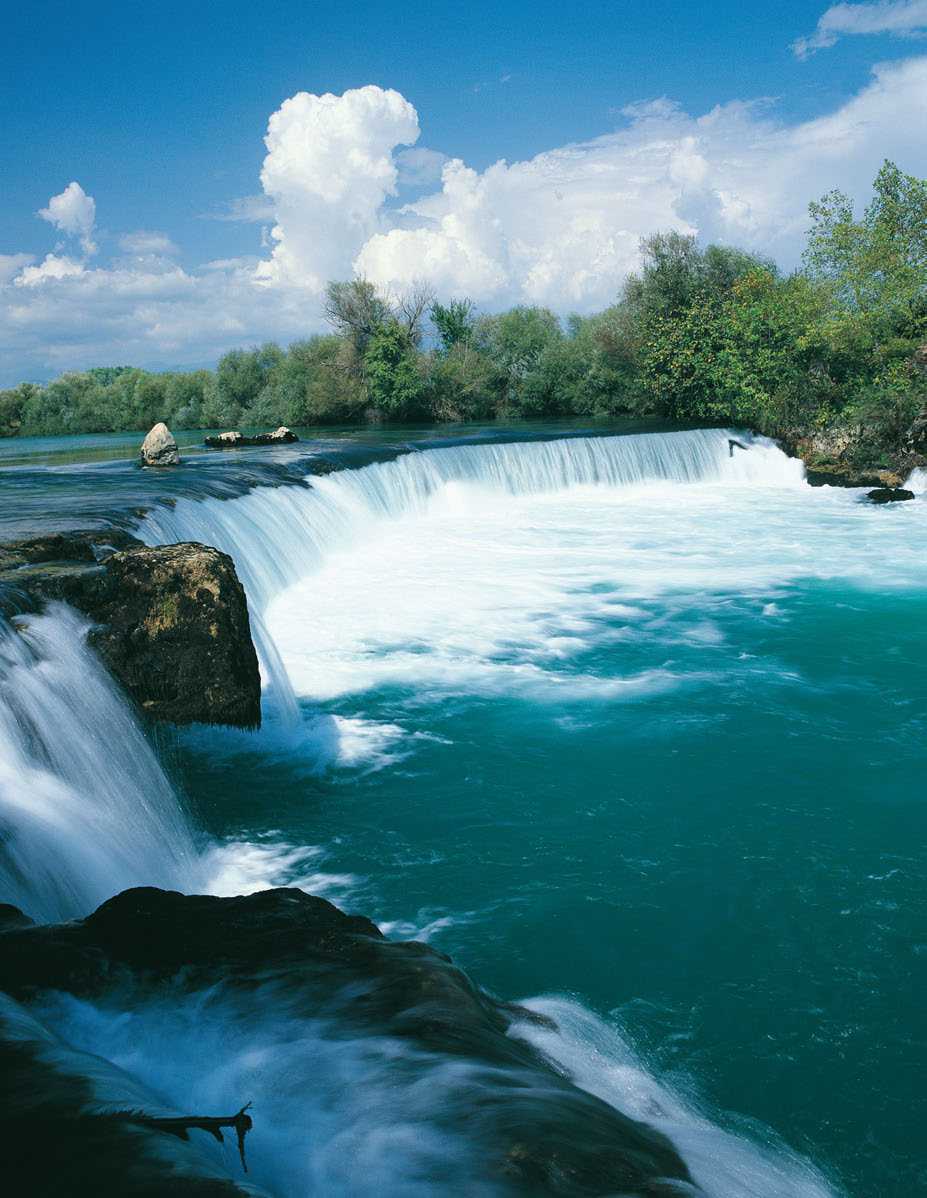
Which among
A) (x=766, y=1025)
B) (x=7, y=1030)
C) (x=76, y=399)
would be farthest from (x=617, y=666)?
(x=76, y=399)

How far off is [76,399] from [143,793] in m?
56.2

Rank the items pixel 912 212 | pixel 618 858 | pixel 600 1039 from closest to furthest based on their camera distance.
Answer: pixel 600 1039 < pixel 618 858 < pixel 912 212

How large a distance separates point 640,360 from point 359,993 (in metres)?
33.5

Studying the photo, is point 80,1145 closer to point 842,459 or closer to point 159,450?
point 159,450

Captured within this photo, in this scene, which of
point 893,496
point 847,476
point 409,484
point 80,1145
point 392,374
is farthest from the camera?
point 392,374

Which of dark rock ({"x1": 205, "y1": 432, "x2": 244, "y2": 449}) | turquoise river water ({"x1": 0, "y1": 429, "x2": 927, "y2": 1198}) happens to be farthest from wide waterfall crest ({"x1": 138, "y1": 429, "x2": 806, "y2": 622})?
dark rock ({"x1": 205, "y1": 432, "x2": 244, "y2": 449})

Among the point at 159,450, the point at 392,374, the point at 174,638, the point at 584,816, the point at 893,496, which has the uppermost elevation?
the point at 392,374

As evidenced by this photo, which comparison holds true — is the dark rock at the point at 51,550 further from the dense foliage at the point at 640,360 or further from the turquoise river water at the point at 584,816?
the dense foliage at the point at 640,360

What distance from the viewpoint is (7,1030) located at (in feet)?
8.37

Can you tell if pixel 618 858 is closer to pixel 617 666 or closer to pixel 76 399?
pixel 617 666

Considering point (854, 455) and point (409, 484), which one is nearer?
point (409, 484)

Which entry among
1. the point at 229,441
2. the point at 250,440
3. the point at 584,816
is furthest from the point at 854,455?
the point at 584,816

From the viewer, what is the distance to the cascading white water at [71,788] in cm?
427

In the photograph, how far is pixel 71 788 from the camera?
16.5 ft
